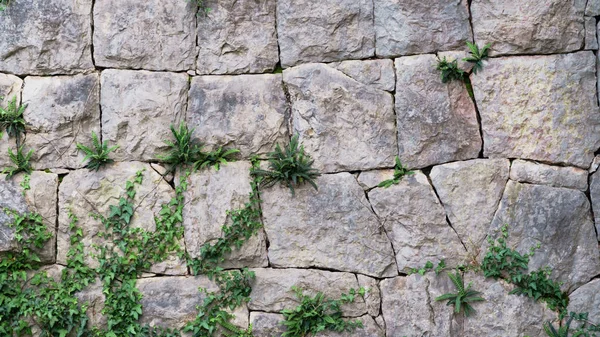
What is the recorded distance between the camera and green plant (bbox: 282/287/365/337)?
530 cm

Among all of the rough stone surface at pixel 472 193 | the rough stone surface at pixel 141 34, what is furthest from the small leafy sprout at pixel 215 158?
the rough stone surface at pixel 472 193

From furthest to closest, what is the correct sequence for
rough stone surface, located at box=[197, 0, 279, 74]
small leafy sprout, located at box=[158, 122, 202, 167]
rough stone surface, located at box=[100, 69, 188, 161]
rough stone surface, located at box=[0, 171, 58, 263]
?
rough stone surface, located at box=[197, 0, 279, 74]
rough stone surface, located at box=[100, 69, 188, 161]
small leafy sprout, located at box=[158, 122, 202, 167]
rough stone surface, located at box=[0, 171, 58, 263]

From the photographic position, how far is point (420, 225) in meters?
5.43

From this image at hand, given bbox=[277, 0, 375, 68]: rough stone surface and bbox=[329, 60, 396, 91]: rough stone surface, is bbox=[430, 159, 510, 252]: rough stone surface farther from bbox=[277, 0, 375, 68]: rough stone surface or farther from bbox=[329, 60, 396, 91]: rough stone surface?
bbox=[277, 0, 375, 68]: rough stone surface

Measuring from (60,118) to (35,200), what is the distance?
71 cm

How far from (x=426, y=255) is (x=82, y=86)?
321cm

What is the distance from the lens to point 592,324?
527 centimetres

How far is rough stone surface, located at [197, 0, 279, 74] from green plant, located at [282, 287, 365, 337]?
1.96 m

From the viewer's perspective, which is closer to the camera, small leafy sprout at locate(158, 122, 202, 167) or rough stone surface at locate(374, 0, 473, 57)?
small leafy sprout at locate(158, 122, 202, 167)

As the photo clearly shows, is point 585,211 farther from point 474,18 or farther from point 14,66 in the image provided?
point 14,66

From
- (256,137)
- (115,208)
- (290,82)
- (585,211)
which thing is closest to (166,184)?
(115,208)

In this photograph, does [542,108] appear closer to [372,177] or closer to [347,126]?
[372,177]

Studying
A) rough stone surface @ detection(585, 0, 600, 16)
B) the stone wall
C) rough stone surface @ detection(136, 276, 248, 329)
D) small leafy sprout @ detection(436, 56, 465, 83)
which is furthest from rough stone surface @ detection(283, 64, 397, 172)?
rough stone surface @ detection(585, 0, 600, 16)

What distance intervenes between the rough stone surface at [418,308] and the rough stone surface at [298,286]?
24 cm
